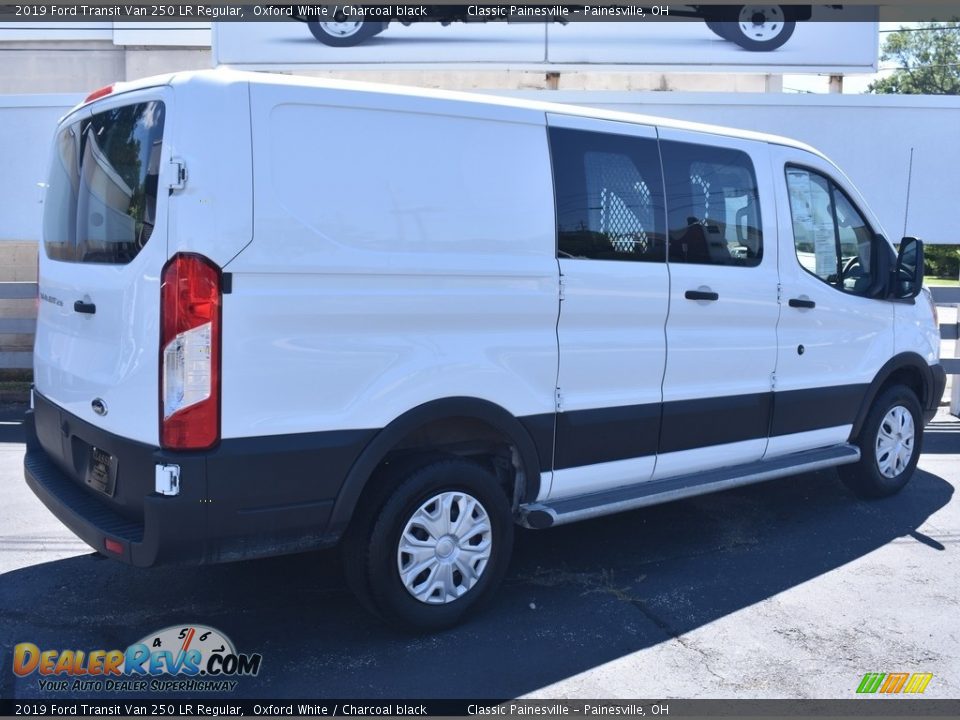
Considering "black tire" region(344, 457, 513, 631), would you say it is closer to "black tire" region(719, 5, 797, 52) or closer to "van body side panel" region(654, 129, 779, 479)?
"van body side panel" region(654, 129, 779, 479)

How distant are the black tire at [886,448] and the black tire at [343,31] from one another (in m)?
7.51

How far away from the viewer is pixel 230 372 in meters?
3.53

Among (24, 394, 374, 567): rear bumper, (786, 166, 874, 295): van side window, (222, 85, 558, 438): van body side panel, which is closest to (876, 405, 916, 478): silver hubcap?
(786, 166, 874, 295): van side window

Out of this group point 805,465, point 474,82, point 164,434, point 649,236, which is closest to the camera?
point 164,434

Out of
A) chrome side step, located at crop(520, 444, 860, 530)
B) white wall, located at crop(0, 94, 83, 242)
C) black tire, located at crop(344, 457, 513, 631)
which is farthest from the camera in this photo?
white wall, located at crop(0, 94, 83, 242)

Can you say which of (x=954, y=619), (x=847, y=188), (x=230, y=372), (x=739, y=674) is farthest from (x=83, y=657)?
(x=847, y=188)

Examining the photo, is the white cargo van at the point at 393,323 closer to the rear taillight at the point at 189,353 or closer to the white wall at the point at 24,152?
the rear taillight at the point at 189,353

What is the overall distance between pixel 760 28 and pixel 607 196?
8.08 meters

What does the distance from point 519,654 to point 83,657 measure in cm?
178

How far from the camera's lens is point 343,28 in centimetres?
1129

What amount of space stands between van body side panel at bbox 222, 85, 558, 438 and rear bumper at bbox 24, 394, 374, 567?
4.2 inches

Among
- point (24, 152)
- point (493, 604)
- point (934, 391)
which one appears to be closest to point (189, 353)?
point (493, 604)

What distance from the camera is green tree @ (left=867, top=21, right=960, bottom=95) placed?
185 feet

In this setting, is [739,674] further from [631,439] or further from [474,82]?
[474,82]
